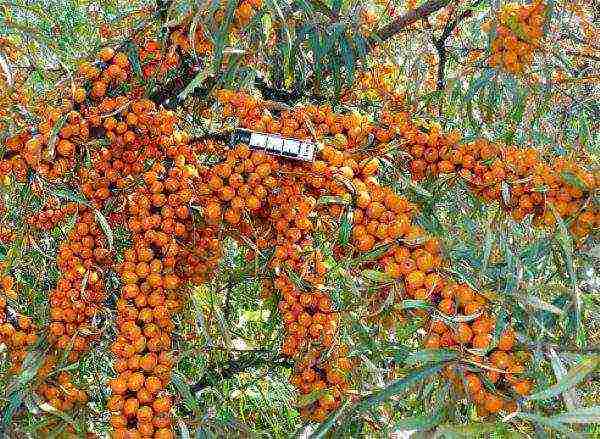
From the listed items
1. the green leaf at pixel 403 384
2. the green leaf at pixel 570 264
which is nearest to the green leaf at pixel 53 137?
the green leaf at pixel 403 384

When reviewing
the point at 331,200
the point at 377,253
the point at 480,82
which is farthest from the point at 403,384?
the point at 480,82

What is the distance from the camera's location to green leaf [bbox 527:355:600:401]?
1.03 meters

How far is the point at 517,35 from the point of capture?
1605 mm

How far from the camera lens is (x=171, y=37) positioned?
1.51 metres

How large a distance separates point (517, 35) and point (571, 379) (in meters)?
0.83

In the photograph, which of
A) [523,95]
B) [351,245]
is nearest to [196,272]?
[351,245]

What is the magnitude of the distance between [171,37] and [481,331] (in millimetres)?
820

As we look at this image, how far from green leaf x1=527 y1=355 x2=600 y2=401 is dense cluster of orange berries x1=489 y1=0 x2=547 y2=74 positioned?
2.57 feet

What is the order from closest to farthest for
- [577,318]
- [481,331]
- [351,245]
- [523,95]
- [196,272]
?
[481,331], [577,318], [351,245], [196,272], [523,95]

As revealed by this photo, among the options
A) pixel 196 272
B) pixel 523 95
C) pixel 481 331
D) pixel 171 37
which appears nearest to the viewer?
pixel 481 331

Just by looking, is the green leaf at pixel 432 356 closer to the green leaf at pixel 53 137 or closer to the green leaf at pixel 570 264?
the green leaf at pixel 570 264

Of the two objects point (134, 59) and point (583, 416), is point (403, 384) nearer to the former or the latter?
point (583, 416)

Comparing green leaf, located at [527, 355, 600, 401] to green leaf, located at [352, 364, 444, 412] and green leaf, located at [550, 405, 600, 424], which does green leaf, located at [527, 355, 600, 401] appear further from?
green leaf, located at [352, 364, 444, 412]

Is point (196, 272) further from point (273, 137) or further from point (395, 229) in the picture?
point (395, 229)
